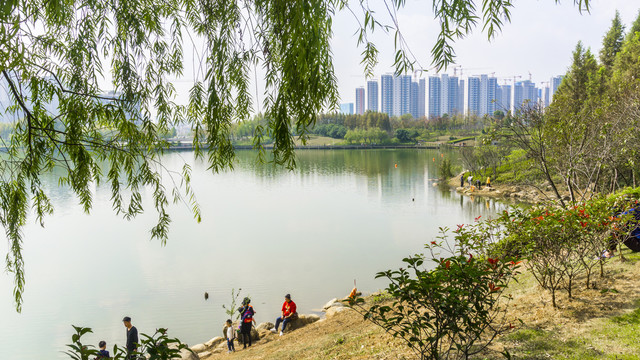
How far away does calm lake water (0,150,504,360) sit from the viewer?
25.7 feet

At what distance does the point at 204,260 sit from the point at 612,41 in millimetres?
30983

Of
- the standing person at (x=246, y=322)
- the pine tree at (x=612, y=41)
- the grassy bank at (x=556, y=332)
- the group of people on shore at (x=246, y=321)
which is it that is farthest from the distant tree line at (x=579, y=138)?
the pine tree at (x=612, y=41)

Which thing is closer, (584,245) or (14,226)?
(14,226)

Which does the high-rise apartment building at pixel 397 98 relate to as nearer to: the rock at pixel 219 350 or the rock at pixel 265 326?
the rock at pixel 265 326

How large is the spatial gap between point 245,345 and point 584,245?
5032 millimetres

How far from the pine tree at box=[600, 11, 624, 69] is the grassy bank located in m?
28.7

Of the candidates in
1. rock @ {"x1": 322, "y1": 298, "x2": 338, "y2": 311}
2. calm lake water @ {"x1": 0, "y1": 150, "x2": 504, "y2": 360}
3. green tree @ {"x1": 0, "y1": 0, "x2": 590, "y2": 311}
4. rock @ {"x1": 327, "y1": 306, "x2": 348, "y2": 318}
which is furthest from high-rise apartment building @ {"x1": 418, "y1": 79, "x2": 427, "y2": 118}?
green tree @ {"x1": 0, "y1": 0, "x2": 590, "y2": 311}

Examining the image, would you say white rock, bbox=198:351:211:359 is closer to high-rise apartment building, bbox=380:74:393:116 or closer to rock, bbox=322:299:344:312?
rock, bbox=322:299:344:312

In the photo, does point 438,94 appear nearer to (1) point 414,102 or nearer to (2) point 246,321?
(1) point 414,102

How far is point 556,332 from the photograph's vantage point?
12.1 ft

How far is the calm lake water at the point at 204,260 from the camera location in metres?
7.82

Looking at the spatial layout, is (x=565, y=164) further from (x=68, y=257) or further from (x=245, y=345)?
(x=68, y=257)

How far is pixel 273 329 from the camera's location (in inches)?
290

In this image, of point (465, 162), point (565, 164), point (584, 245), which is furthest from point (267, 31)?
point (465, 162)
